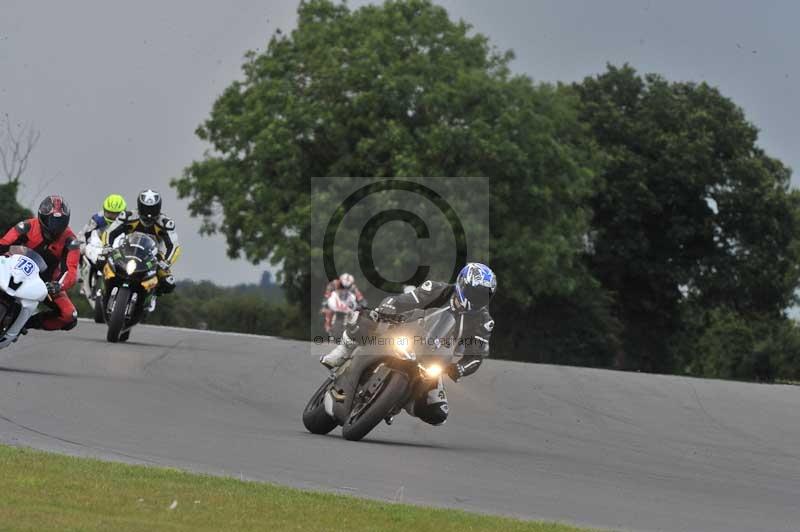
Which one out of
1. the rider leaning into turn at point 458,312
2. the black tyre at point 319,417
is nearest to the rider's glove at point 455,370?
→ the rider leaning into turn at point 458,312

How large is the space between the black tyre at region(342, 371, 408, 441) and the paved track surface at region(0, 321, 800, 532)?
199 mm

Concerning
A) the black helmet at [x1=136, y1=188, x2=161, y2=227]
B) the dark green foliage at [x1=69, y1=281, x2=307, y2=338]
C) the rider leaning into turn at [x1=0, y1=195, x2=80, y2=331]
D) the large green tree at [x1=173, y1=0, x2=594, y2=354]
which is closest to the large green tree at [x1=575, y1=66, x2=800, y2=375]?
the large green tree at [x1=173, y1=0, x2=594, y2=354]

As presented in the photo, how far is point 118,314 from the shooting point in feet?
75.5

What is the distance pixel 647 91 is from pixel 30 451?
6087 centimetres

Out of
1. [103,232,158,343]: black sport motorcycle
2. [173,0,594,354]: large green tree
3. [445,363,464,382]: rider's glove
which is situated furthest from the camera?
[173,0,594,354]: large green tree

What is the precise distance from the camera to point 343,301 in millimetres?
40438

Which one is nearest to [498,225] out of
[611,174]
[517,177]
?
[517,177]

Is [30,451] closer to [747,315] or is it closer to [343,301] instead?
[343,301]

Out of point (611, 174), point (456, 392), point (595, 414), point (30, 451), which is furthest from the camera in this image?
point (611, 174)

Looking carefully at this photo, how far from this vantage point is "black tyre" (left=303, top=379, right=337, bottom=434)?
15.2 meters

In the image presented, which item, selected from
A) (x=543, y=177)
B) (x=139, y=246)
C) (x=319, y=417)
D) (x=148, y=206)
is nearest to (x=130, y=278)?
(x=139, y=246)

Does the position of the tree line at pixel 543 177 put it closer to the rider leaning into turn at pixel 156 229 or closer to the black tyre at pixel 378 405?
the rider leaning into turn at pixel 156 229

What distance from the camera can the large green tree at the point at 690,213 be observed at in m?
66.2

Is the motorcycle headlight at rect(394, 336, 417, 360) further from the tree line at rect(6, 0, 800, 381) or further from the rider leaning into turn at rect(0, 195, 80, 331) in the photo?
the tree line at rect(6, 0, 800, 381)
